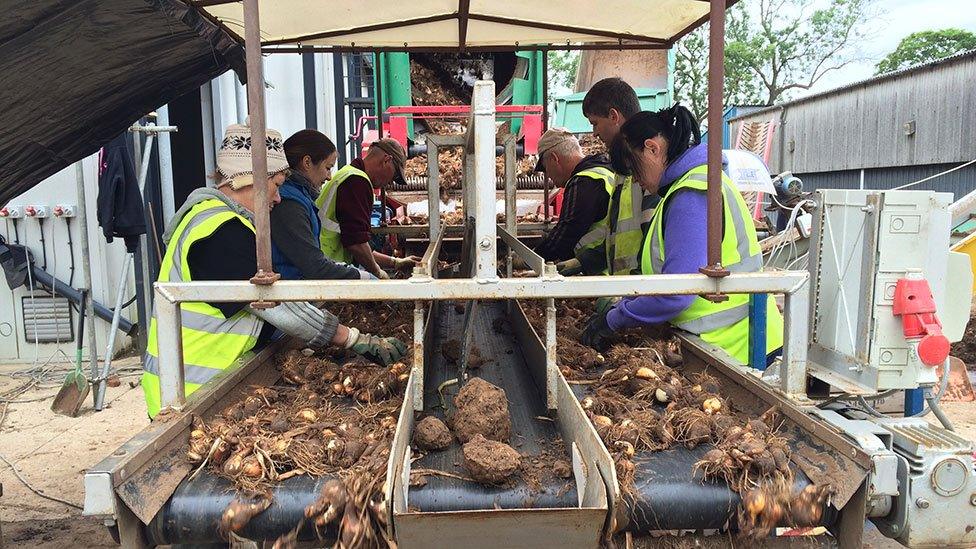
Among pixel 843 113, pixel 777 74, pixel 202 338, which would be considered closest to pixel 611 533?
pixel 202 338

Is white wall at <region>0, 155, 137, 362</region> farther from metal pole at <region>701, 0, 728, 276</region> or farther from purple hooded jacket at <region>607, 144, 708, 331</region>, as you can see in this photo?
metal pole at <region>701, 0, 728, 276</region>

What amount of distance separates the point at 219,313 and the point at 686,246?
1.95m

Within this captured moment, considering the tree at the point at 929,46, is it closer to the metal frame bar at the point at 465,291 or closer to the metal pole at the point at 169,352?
the metal frame bar at the point at 465,291

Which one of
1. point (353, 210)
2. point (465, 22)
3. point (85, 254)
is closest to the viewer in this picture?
point (465, 22)

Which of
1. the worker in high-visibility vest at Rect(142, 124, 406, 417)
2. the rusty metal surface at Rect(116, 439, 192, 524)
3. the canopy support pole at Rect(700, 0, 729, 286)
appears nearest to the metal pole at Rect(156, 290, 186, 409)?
the rusty metal surface at Rect(116, 439, 192, 524)

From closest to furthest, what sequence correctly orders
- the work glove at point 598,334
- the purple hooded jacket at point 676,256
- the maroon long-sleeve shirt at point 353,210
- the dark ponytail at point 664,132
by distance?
the purple hooded jacket at point 676,256 → the work glove at point 598,334 → the dark ponytail at point 664,132 → the maroon long-sleeve shirt at point 353,210

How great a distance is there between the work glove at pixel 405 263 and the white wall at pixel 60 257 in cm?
446

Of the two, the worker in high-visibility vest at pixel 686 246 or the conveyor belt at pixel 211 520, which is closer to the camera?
the conveyor belt at pixel 211 520

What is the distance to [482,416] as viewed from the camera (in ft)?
6.52

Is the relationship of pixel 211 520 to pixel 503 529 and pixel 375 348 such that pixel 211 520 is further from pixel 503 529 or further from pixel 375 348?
pixel 375 348

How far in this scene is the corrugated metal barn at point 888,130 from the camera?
51.8 ft

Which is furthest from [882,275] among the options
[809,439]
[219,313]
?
[219,313]

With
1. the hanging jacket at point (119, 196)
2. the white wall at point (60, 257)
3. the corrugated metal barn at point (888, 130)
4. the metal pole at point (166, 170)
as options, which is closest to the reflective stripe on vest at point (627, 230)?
the hanging jacket at point (119, 196)

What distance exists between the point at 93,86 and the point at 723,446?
139 inches
